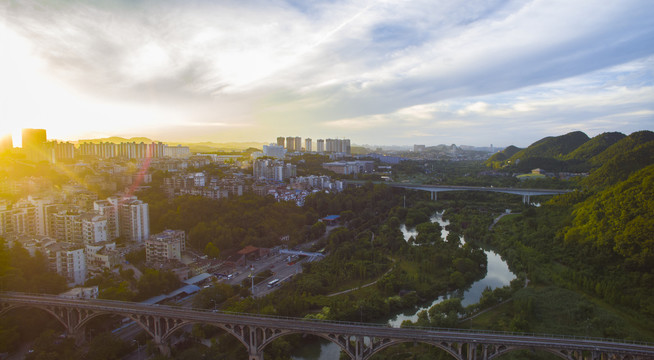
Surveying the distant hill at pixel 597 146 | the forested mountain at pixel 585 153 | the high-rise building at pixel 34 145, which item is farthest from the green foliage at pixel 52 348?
the distant hill at pixel 597 146

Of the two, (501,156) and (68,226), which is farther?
(501,156)

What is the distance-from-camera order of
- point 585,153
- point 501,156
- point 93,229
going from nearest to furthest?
point 93,229 → point 585,153 → point 501,156

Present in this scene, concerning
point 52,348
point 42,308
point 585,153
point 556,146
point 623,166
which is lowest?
point 52,348

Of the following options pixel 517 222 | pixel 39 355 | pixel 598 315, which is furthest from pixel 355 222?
pixel 39 355

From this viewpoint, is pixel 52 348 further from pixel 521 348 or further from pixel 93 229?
pixel 521 348

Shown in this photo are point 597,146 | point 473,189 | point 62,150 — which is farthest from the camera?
point 597,146

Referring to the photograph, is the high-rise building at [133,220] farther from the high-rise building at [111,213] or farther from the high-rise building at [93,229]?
the high-rise building at [93,229]

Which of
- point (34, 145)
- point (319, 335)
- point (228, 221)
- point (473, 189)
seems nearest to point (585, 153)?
point (473, 189)

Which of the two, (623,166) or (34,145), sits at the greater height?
(34,145)
